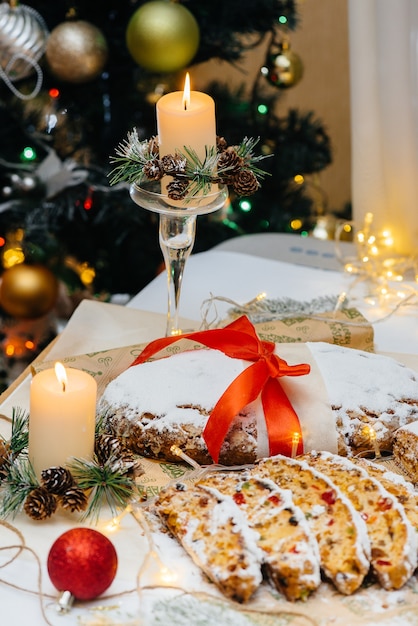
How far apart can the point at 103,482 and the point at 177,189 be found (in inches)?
A: 14.7

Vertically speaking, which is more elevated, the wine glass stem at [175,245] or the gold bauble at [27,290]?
the wine glass stem at [175,245]

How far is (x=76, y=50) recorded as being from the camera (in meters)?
1.83

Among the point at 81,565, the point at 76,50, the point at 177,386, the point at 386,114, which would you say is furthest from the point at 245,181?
the point at 76,50

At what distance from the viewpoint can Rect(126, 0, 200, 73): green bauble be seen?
180 cm

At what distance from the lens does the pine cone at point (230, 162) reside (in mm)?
1152

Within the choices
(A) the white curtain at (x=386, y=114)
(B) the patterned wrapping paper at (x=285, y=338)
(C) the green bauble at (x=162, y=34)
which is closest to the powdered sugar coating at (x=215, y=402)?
(B) the patterned wrapping paper at (x=285, y=338)

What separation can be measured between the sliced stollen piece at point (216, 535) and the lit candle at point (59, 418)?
0.11 metres

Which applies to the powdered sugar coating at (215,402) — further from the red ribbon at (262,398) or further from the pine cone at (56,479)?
the pine cone at (56,479)

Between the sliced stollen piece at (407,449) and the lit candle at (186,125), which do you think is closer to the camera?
the sliced stollen piece at (407,449)

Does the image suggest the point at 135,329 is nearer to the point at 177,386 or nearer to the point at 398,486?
the point at 177,386

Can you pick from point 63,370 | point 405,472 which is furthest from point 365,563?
point 63,370

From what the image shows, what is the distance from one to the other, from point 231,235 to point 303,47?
912mm

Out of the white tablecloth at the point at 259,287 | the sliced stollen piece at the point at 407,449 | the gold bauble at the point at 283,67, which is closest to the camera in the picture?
the sliced stollen piece at the point at 407,449

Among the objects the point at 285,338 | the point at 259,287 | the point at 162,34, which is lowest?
the point at 259,287
